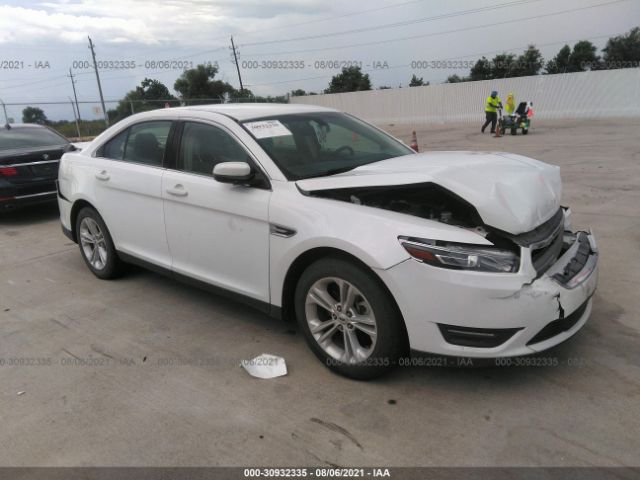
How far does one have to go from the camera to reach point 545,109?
29.7 metres

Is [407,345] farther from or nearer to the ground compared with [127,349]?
farther from the ground

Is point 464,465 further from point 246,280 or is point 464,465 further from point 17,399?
point 17,399

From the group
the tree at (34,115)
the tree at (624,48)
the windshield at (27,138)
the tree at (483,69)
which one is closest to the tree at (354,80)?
the tree at (483,69)

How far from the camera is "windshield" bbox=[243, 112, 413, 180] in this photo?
3572 mm

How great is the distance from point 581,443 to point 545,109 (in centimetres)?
3091

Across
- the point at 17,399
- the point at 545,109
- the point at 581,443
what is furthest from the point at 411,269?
the point at 545,109

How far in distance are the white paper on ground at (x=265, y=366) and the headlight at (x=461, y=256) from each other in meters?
1.22

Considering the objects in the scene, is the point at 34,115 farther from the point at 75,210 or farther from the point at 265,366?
the point at 265,366

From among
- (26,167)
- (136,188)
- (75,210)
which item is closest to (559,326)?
(136,188)

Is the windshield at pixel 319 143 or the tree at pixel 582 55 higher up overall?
the tree at pixel 582 55

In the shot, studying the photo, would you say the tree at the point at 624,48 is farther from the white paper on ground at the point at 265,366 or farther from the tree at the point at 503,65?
the white paper on ground at the point at 265,366

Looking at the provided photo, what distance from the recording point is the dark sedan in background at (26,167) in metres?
7.47

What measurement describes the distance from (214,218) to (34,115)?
848 inches

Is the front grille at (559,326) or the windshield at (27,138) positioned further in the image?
the windshield at (27,138)
